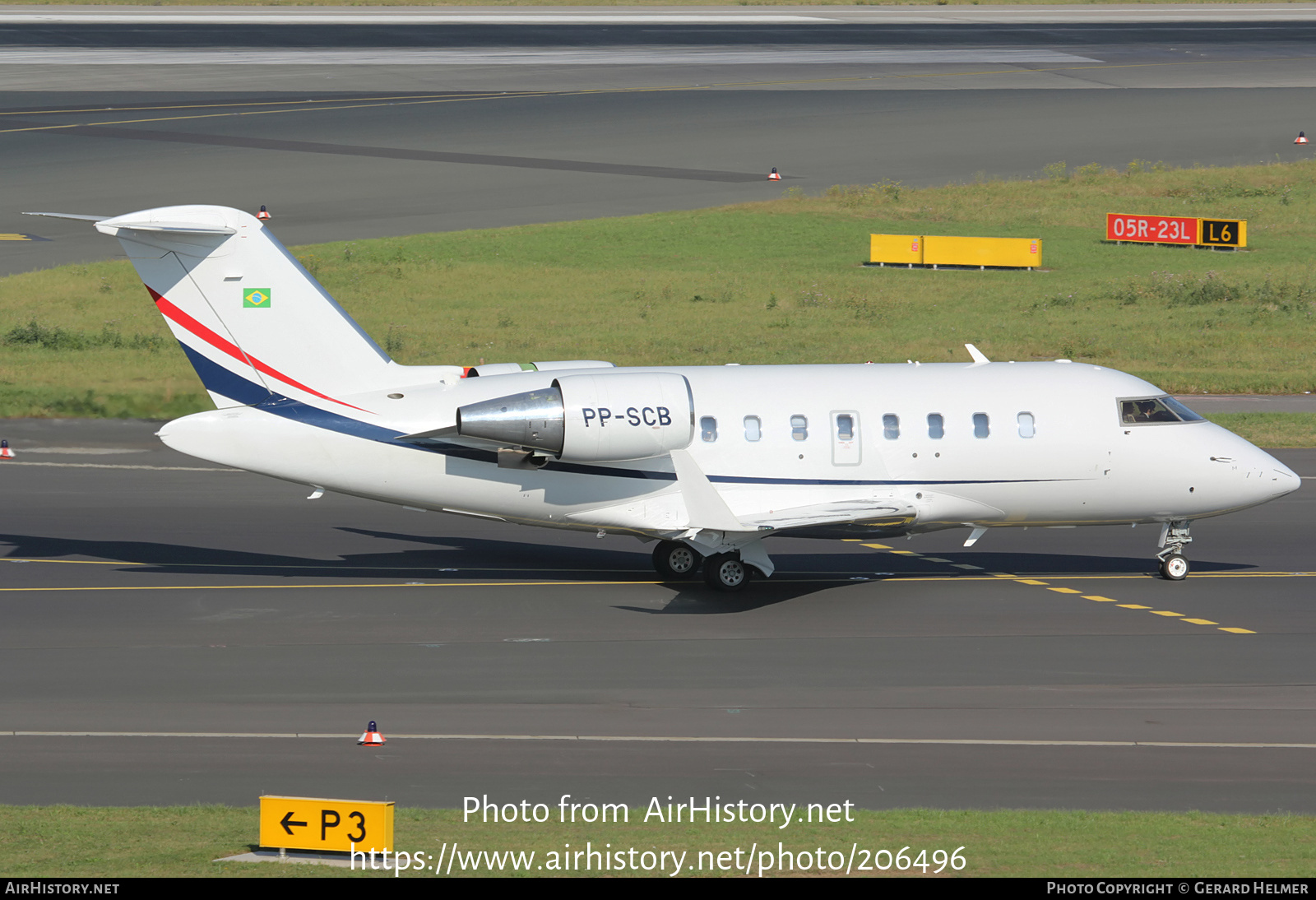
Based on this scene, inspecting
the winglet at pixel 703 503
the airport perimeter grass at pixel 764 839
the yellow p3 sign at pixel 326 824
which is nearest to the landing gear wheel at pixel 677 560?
the winglet at pixel 703 503

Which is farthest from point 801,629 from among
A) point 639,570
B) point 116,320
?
point 116,320

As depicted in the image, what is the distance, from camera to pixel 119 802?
15.6 meters

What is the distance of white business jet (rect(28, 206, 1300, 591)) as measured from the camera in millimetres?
24203

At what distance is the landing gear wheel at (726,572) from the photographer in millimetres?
25172

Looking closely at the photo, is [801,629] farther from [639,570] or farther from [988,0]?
[988,0]

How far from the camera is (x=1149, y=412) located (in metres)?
26.1

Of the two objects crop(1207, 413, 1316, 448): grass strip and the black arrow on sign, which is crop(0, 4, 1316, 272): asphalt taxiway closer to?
crop(1207, 413, 1316, 448): grass strip

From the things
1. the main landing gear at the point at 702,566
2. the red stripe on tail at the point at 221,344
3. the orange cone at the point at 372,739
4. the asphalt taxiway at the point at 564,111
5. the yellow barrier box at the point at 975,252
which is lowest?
the orange cone at the point at 372,739

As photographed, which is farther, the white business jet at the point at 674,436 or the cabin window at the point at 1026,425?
the cabin window at the point at 1026,425

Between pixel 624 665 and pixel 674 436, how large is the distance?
479cm

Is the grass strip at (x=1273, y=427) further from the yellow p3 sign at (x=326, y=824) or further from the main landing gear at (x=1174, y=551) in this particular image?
the yellow p3 sign at (x=326, y=824)

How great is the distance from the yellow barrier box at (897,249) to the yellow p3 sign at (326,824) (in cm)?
4901

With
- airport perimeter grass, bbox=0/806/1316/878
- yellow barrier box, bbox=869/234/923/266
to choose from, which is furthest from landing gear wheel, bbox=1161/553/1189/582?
yellow barrier box, bbox=869/234/923/266

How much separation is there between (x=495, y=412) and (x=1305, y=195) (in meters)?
55.9
